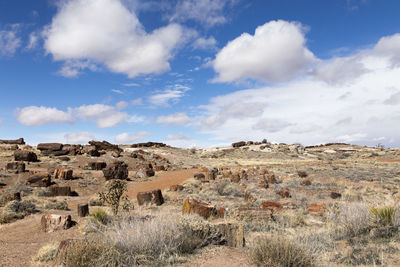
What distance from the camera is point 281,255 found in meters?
A: 5.34

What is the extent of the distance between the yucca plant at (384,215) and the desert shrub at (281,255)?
11.3 feet

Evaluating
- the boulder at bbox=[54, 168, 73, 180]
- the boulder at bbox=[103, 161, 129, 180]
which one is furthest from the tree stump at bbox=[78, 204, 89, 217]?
the boulder at bbox=[103, 161, 129, 180]

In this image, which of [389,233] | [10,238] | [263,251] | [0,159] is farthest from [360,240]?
[0,159]

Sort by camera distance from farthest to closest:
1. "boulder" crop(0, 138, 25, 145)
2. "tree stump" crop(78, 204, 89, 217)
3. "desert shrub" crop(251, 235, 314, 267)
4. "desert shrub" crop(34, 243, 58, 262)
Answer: "boulder" crop(0, 138, 25, 145) → "tree stump" crop(78, 204, 89, 217) → "desert shrub" crop(34, 243, 58, 262) → "desert shrub" crop(251, 235, 314, 267)

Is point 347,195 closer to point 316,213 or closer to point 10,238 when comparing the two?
point 316,213

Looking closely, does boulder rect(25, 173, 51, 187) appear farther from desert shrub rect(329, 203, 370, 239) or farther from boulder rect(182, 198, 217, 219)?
desert shrub rect(329, 203, 370, 239)

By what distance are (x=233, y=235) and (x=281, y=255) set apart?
65.9 inches

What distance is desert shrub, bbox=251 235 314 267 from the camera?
5289 millimetres

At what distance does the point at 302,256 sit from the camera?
5352mm

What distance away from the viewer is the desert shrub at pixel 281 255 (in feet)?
17.4

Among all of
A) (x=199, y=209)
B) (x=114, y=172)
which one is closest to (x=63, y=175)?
(x=114, y=172)

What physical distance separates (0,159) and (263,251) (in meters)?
30.7

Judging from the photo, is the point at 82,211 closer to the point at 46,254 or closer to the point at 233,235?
the point at 46,254

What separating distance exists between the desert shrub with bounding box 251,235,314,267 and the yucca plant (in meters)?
3.45
